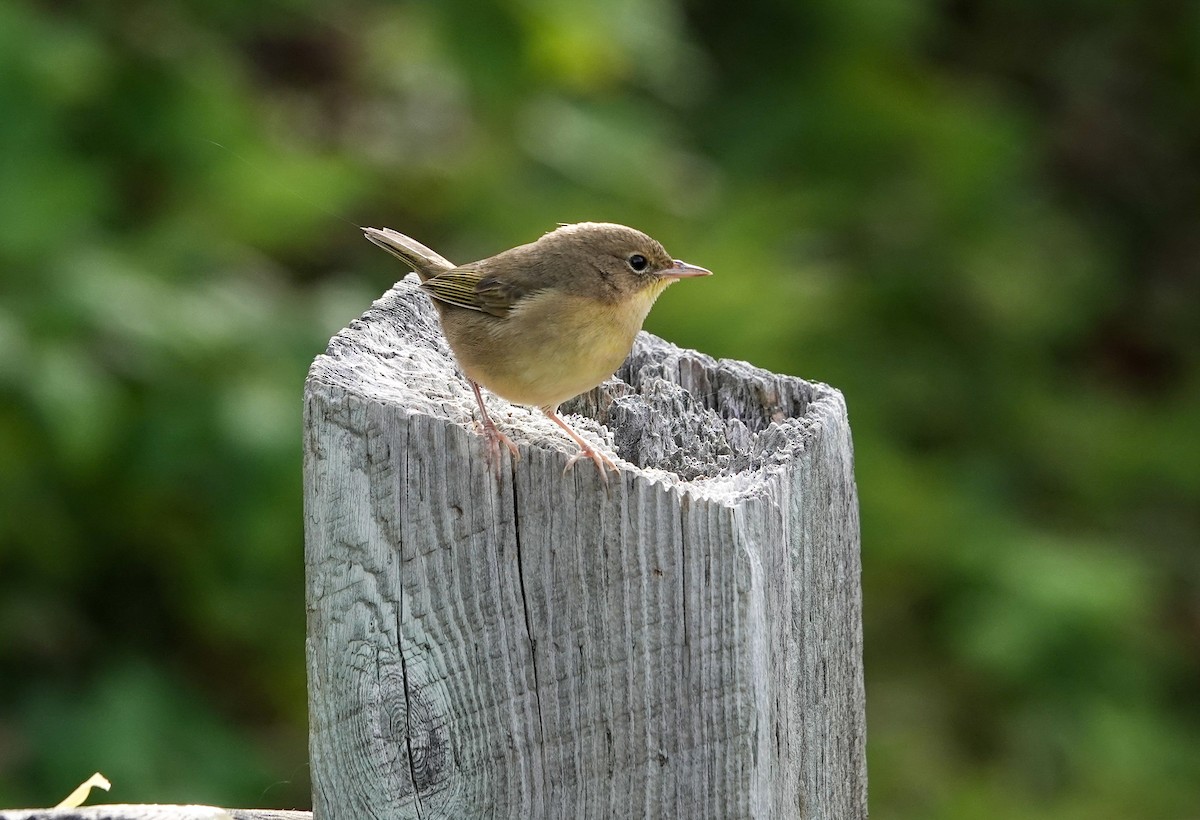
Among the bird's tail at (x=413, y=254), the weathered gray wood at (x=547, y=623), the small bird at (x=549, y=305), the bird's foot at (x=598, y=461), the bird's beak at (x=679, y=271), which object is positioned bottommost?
the weathered gray wood at (x=547, y=623)

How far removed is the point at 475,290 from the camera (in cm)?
357

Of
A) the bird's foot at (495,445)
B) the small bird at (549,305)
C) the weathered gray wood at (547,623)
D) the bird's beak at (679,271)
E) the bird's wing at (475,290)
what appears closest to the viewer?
the weathered gray wood at (547,623)

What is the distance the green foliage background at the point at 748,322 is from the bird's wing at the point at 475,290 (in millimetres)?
1762

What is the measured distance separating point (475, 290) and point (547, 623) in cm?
128

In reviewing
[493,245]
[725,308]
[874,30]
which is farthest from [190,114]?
[874,30]

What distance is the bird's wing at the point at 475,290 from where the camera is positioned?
11.4 feet

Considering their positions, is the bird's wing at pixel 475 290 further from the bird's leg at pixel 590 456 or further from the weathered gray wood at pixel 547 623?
the weathered gray wood at pixel 547 623

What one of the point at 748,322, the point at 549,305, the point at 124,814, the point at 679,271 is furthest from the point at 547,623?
the point at 748,322

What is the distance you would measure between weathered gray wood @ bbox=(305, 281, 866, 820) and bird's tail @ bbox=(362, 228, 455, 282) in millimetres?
1257

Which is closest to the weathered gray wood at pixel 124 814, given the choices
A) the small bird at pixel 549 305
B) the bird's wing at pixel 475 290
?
the small bird at pixel 549 305

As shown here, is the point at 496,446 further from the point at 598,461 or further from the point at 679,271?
the point at 679,271

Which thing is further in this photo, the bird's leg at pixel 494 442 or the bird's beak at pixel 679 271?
the bird's beak at pixel 679 271

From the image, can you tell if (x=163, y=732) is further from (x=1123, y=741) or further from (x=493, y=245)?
(x=1123, y=741)

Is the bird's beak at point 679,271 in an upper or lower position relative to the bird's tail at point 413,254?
lower
